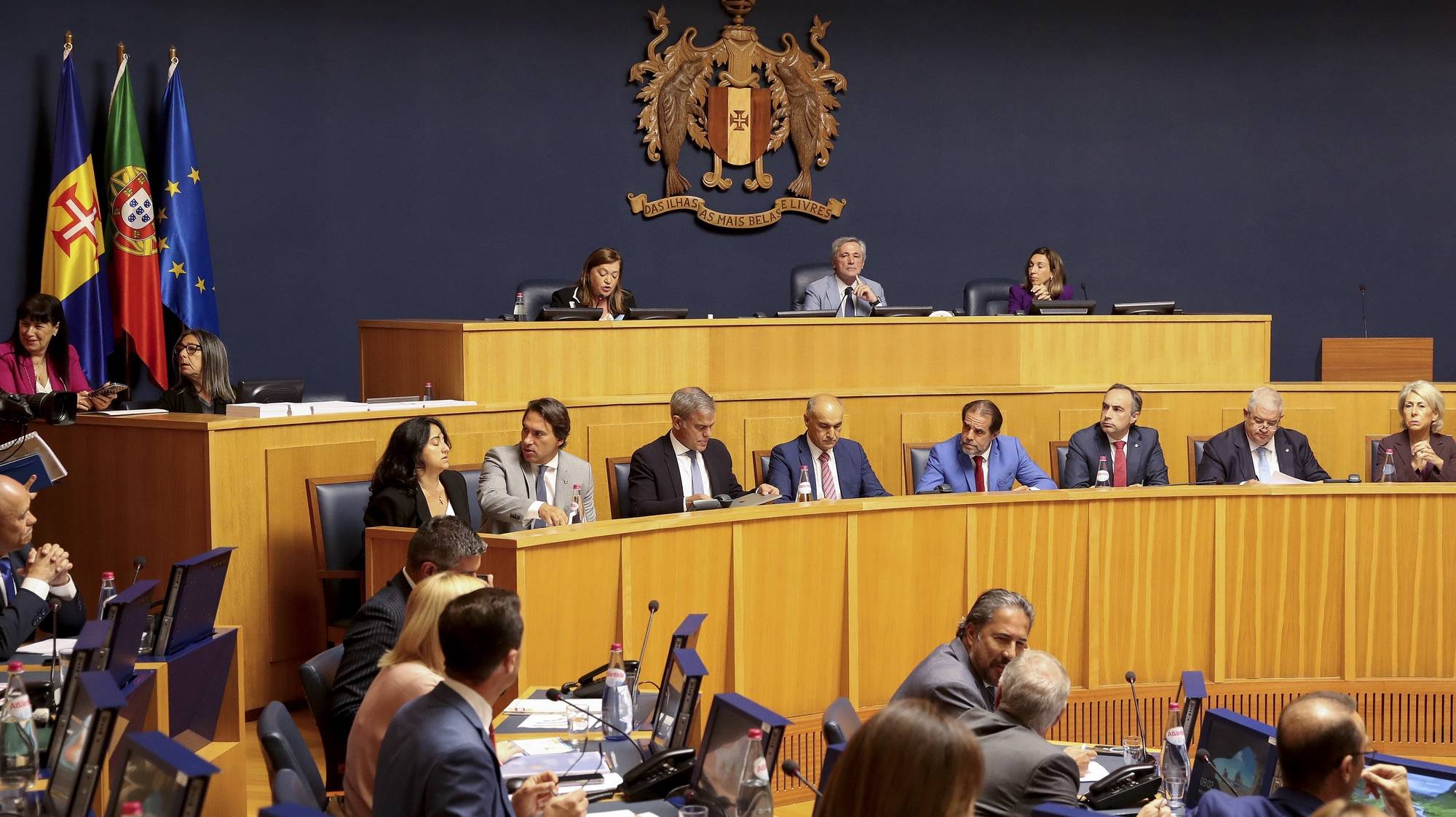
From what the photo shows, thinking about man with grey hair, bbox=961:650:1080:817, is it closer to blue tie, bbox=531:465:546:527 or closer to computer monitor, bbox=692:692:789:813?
computer monitor, bbox=692:692:789:813

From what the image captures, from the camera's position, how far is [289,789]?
3053 millimetres

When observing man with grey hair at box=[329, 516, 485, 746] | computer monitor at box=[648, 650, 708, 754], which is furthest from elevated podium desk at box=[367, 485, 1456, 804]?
computer monitor at box=[648, 650, 708, 754]

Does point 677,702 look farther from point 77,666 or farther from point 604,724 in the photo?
point 77,666

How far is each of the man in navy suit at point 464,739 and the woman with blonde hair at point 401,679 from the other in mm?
277

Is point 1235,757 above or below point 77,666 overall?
below

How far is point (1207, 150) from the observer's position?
11.4 metres

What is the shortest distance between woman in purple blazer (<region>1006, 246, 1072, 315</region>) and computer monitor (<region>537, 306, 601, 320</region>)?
2525mm

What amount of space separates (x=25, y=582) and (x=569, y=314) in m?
3.46

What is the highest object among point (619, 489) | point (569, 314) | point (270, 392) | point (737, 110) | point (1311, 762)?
point (737, 110)

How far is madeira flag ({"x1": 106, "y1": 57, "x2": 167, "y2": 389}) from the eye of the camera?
8.23 metres

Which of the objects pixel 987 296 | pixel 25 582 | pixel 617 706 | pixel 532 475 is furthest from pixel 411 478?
pixel 987 296

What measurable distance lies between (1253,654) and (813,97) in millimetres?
5483

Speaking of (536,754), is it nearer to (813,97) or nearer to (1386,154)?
(813,97)

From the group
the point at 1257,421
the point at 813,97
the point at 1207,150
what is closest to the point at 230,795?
the point at 1257,421
